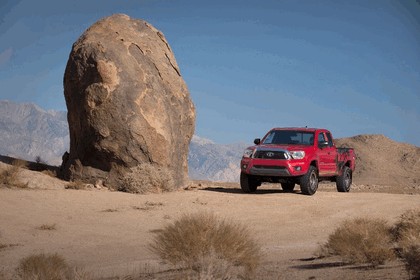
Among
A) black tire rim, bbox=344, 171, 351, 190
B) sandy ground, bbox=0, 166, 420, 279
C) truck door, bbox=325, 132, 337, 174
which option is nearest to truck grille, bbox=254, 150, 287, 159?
sandy ground, bbox=0, 166, 420, 279

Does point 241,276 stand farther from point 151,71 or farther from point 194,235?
point 151,71

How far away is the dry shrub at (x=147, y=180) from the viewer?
18.4 m

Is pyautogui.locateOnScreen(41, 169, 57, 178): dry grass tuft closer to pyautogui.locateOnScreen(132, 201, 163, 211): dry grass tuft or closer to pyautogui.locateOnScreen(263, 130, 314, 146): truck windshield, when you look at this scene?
pyautogui.locateOnScreen(132, 201, 163, 211): dry grass tuft

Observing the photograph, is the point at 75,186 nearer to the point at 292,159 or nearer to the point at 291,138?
the point at 292,159

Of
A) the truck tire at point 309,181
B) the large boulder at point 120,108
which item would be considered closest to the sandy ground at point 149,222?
the truck tire at point 309,181

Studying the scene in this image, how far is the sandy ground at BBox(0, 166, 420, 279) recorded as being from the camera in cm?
892

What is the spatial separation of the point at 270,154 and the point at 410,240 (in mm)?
10427

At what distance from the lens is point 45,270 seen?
7094 millimetres

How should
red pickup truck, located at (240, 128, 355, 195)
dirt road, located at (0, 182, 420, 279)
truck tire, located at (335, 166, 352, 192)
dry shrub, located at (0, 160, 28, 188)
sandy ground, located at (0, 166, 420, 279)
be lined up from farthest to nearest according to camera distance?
truck tire, located at (335, 166, 352, 192), red pickup truck, located at (240, 128, 355, 195), dry shrub, located at (0, 160, 28, 188), dirt road, located at (0, 182, 420, 279), sandy ground, located at (0, 166, 420, 279)

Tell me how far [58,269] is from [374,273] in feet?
12.9

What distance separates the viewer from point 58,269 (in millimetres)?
7207

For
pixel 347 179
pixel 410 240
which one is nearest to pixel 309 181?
pixel 347 179

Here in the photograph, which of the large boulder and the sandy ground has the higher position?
the large boulder

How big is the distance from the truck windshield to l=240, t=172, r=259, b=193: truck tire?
1.25 m
